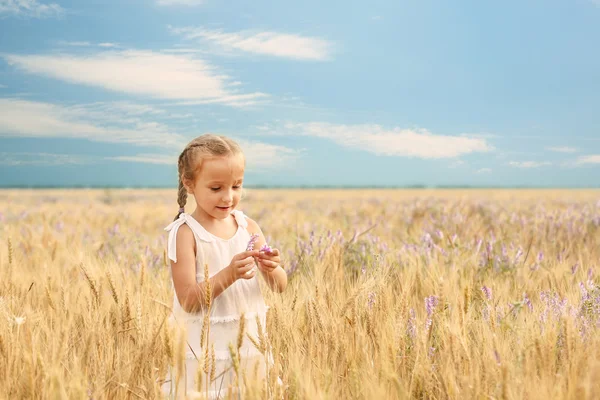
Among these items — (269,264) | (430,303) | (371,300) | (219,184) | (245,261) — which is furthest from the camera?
(371,300)

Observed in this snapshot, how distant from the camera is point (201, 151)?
2.58m

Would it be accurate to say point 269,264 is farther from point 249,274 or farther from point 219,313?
Answer: point 219,313

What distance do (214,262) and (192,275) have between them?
0.46 feet

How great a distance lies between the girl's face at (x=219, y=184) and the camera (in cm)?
256

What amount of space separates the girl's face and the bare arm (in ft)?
0.54

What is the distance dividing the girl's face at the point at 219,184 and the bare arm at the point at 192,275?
164 mm

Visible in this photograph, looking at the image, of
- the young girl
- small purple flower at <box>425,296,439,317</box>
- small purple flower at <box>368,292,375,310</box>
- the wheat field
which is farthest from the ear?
small purple flower at <box>425,296,439,317</box>

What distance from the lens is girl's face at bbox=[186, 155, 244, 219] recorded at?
2557 millimetres

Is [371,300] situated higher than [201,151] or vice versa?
[201,151]

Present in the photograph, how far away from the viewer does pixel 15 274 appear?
12.9 ft

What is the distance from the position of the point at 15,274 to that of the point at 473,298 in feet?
9.84

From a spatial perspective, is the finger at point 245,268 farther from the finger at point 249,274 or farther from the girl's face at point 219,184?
the girl's face at point 219,184

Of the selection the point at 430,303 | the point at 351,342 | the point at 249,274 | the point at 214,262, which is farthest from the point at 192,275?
the point at 430,303

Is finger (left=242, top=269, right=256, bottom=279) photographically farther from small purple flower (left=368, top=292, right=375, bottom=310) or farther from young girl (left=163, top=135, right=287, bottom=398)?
small purple flower (left=368, top=292, right=375, bottom=310)
